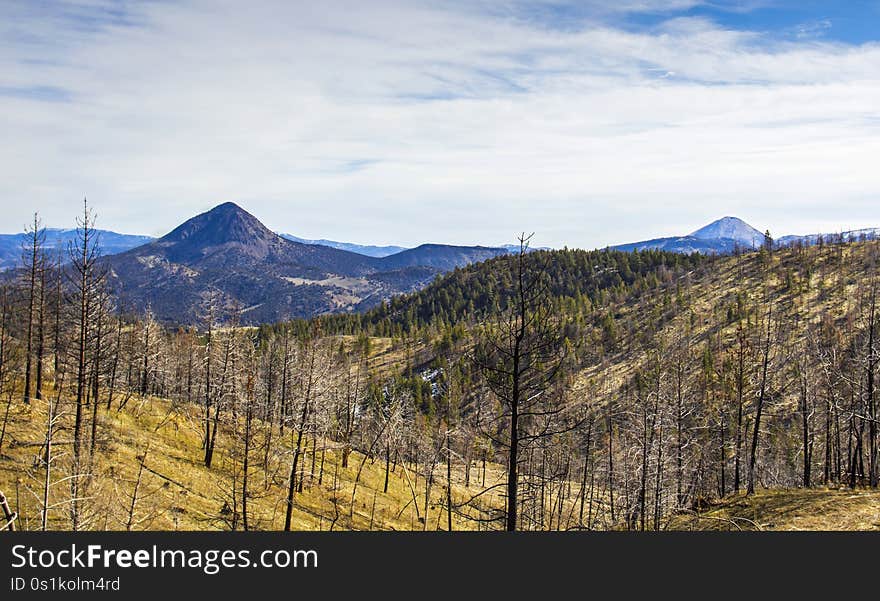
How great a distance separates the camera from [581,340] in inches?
6152

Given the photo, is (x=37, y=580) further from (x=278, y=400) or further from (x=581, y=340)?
(x=581, y=340)

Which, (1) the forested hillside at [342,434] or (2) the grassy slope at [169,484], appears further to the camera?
(2) the grassy slope at [169,484]

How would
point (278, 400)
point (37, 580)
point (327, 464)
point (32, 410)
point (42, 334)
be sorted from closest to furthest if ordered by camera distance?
1. point (37, 580)
2. point (32, 410)
3. point (42, 334)
4. point (278, 400)
5. point (327, 464)

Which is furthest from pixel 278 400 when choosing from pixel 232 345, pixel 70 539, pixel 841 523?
pixel 841 523

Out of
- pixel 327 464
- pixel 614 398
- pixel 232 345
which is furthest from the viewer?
pixel 614 398

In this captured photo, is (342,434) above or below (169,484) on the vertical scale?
below

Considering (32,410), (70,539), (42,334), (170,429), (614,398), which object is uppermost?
(42,334)

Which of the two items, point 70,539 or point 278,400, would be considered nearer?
point 70,539

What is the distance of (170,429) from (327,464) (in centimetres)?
1599

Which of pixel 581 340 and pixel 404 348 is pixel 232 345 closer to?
pixel 581 340

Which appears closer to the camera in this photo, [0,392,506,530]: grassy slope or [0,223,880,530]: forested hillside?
[0,223,880,530]: forested hillside

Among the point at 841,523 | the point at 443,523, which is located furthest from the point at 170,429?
the point at 841,523

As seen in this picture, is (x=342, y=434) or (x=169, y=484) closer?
(x=169, y=484)

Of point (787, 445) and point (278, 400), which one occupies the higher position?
point (278, 400)
